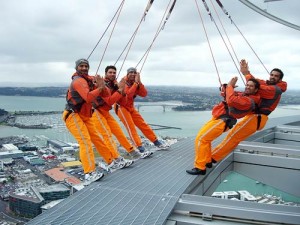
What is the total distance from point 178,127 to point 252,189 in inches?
997

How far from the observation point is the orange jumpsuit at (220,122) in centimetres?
328

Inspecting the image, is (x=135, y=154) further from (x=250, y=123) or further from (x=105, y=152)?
(x=250, y=123)

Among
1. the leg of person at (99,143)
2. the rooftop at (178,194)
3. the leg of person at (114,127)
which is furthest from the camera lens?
the leg of person at (114,127)

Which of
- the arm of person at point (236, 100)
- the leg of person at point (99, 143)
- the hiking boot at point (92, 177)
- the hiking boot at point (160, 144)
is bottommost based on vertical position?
the hiking boot at point (92, 177)

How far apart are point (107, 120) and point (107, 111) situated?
110 mm

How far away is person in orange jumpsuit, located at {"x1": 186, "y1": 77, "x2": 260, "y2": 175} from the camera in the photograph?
326 cm

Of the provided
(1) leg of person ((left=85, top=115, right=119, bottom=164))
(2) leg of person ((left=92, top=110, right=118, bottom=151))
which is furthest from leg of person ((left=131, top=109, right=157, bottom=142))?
(1) leg of person ((left=85, top=115, right=119, bottom=164))

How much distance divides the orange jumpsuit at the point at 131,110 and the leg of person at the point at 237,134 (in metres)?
1.11

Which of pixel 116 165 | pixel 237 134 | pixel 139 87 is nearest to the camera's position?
pixel 116 165

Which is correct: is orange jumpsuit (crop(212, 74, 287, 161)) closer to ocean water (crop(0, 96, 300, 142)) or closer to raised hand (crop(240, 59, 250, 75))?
raised hand (crop(240, 59, 250, 75))

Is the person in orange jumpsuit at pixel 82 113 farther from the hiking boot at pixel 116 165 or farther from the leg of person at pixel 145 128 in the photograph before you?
the leg of person at pixel 145 128

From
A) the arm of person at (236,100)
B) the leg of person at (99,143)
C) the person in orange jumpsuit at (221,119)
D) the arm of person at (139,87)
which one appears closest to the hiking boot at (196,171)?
the person in orange jumpsuit at (221,119)

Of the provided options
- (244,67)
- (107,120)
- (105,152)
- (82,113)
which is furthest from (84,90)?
(244,67)

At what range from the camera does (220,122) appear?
11.1 feet
